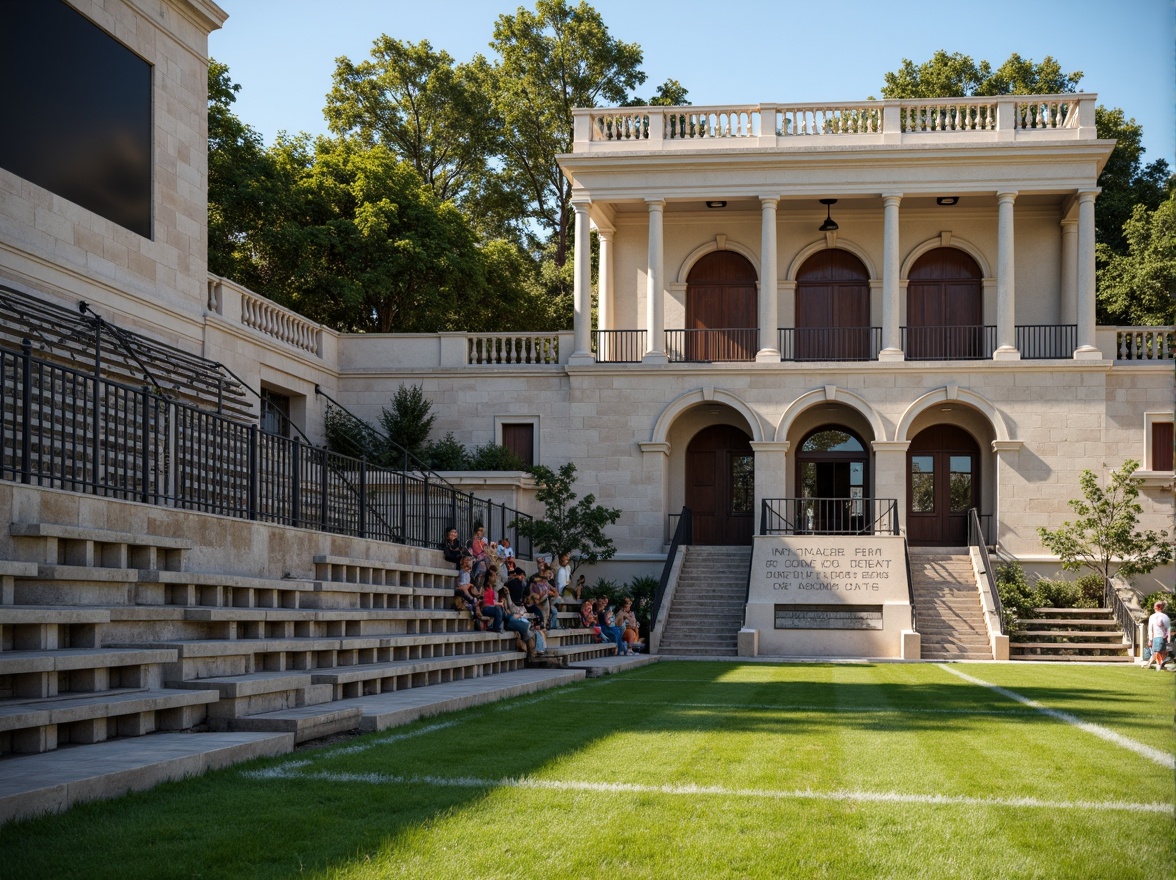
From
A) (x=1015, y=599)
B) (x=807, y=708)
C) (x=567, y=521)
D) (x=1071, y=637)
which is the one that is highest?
(x=567, y=521)

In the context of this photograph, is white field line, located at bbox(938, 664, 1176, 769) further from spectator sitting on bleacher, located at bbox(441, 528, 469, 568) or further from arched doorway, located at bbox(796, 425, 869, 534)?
arched doorway, located at bbox(796, 425, 869, 534)

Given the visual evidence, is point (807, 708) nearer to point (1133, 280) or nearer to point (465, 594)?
point (465, 594)

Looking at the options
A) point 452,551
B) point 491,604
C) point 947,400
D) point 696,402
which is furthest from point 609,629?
point 947,400

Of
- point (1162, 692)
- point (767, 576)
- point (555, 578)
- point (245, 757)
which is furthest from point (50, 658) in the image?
point (767, 576)

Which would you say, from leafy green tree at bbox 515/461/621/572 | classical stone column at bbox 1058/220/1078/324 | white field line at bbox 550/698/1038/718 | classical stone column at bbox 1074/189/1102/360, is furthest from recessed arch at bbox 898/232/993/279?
white field line at bbox 550/698/1038/718

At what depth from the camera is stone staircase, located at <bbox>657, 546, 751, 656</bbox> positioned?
1218 inches

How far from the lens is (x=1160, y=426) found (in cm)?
3522

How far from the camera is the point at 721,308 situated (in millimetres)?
40062

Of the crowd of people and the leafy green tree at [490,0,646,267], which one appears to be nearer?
the crowd of people

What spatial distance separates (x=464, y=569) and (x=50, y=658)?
12458mm

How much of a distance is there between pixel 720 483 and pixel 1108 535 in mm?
11728

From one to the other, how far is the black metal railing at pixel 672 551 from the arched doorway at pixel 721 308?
546cm

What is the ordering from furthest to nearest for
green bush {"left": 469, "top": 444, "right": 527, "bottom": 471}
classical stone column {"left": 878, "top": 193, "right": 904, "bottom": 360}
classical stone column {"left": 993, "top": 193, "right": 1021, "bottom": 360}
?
classical stone column {"left": 878, "top": 193, "right": 904, "bottom": 360} < classical stone column {"left": 993, "top": 193, "right": 1021, "bottom": 360} < green bush {"left": 469, "top": 444, "right": 527, "bottom": 471}

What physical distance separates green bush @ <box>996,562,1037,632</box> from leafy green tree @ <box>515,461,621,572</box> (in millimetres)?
10544
